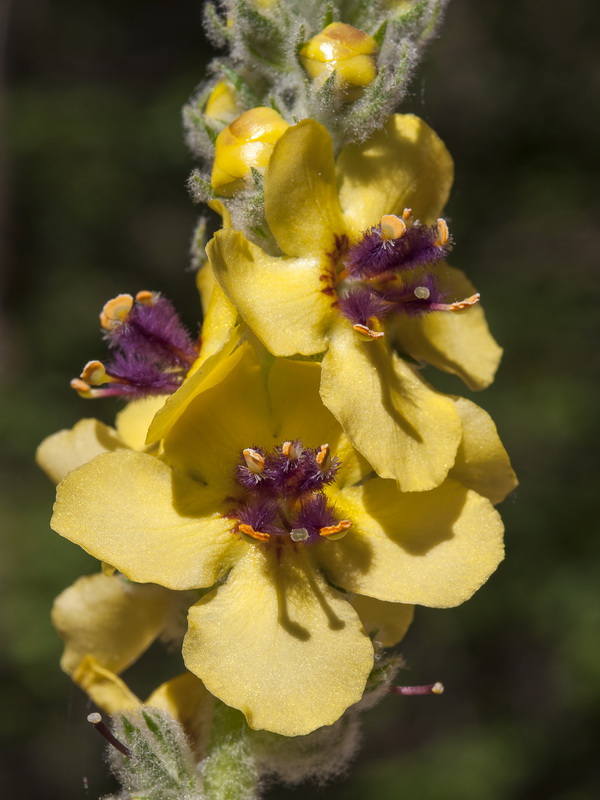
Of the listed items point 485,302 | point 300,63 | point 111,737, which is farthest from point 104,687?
point 485,302

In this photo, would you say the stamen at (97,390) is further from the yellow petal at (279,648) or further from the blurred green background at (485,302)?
the blurred green background at (485,302)

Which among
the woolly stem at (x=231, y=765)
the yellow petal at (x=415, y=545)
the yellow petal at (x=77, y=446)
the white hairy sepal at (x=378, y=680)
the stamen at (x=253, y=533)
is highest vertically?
the stamen at (x=253, y=533)

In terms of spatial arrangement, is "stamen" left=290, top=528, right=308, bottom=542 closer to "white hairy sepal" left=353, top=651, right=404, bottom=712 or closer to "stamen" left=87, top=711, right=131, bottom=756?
"white hairy sepal" left=353, top=651, right=404, bottom=712

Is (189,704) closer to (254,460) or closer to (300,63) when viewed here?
(254,460)

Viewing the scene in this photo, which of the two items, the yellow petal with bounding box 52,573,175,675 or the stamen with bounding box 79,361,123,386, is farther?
the yellow petal with bounding box 52,573,175,675

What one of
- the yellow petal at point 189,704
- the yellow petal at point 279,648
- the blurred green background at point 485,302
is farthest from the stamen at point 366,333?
the blurred green background at point 485,302

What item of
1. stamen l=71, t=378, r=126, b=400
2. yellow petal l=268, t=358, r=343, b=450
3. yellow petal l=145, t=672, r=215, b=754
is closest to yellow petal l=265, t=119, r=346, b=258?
yellow petal l=268, t=358, r=343, b=450

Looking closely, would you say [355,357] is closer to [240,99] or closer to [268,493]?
[268,493]
